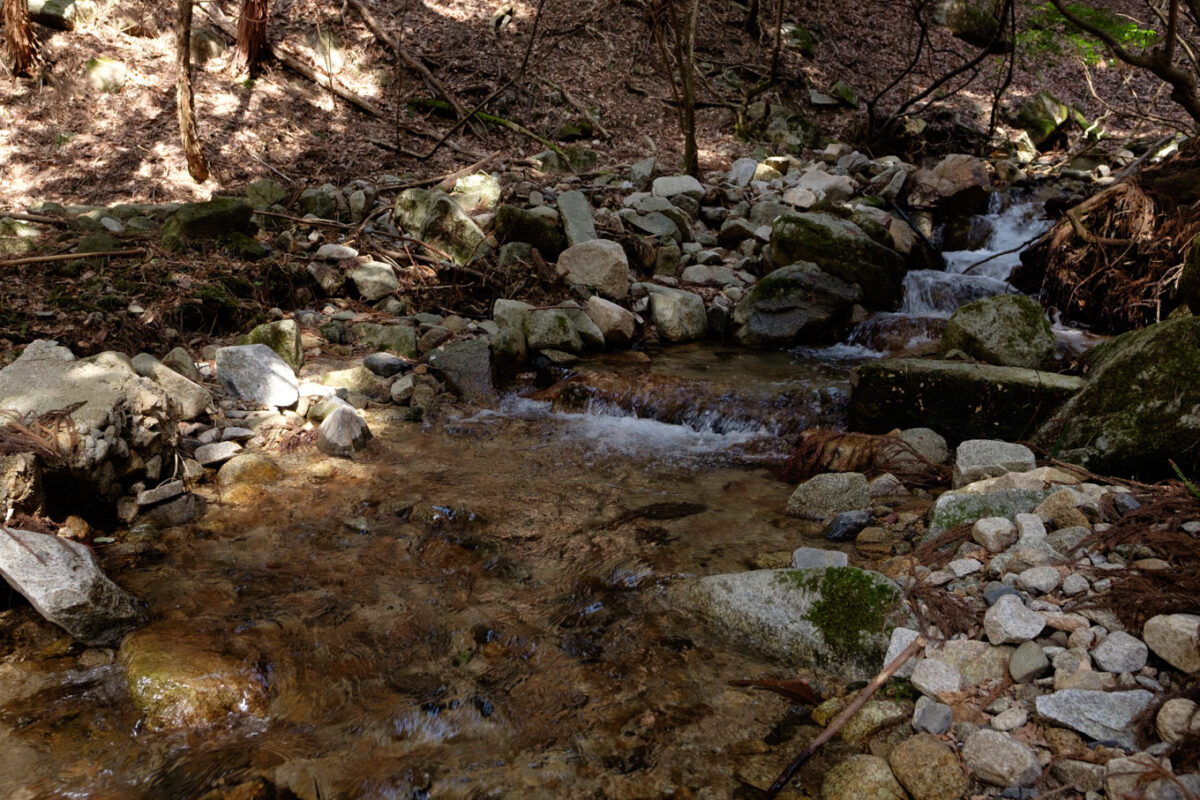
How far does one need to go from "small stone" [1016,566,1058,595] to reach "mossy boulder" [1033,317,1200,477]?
136cm

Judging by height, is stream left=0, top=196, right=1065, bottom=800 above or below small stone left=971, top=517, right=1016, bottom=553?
below

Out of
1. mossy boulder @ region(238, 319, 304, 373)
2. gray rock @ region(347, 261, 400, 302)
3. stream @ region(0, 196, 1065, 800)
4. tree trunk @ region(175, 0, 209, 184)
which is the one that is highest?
tree trunk @ region(175, 0, 209, 184)

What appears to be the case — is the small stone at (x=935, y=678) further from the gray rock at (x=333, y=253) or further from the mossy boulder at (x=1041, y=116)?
the mossy boulder at (x=1041, y=116)

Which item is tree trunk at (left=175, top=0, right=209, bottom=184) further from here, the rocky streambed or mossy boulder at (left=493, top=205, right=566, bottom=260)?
the rocky streambed

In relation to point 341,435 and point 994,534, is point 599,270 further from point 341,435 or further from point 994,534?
point 994,534

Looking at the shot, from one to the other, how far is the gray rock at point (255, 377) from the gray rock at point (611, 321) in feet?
9.86

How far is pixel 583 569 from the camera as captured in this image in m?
3.56

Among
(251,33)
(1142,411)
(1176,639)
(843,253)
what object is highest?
(251,33)

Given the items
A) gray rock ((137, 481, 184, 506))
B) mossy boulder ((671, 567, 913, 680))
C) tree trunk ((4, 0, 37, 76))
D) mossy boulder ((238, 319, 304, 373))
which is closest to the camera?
mossy boulder ((671, 567, 913, 680))

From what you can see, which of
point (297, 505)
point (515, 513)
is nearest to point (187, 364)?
point (297, 505)

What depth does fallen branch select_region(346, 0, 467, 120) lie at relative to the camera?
11.8 meters

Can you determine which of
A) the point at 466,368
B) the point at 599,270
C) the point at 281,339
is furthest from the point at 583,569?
the point at 599,270

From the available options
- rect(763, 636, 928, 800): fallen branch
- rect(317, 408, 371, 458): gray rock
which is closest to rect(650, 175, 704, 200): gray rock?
rect(317, 408, 371, 458): gray rock

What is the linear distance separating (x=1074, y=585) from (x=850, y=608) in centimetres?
76
